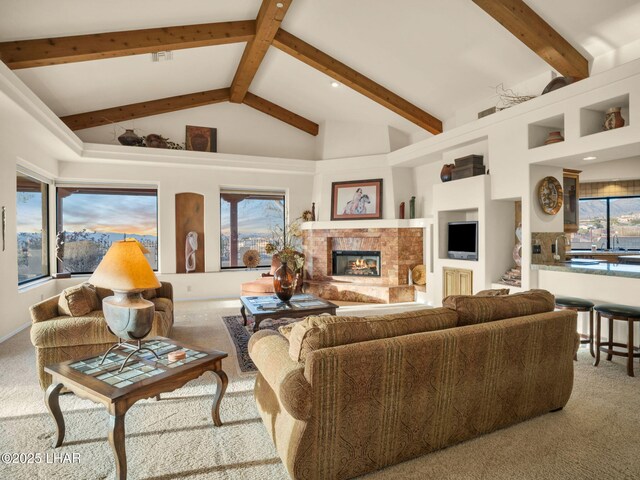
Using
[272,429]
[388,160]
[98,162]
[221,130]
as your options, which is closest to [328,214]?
[388,160]

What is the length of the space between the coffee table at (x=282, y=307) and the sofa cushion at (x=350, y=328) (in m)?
2.22

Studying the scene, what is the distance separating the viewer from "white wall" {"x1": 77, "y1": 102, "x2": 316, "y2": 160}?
7.13 meters

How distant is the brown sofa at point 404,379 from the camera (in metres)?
1.86

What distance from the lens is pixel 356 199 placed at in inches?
304

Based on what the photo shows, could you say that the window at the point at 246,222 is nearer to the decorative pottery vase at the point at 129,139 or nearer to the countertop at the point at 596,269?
the decorative pottery vase at the point at 129,139

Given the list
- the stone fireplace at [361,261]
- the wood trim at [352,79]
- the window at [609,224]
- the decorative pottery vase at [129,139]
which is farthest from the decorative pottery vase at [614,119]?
the decorative pottery vase at [129,139]

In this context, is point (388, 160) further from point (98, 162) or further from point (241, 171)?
point (98, 162)

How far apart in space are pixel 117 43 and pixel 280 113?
3.89 meters

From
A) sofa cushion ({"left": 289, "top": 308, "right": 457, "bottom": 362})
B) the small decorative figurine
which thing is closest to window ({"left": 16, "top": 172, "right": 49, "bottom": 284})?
the small decorative figurine

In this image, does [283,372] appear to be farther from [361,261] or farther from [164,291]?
[361,261]

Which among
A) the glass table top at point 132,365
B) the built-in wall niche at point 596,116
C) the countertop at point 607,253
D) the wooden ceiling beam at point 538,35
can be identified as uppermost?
the wooden ceiling beam at point 538,35

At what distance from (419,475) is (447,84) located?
5.32 meters

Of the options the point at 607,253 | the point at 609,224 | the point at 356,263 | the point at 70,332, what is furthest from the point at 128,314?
the point at 609,224

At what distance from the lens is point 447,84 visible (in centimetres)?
568
